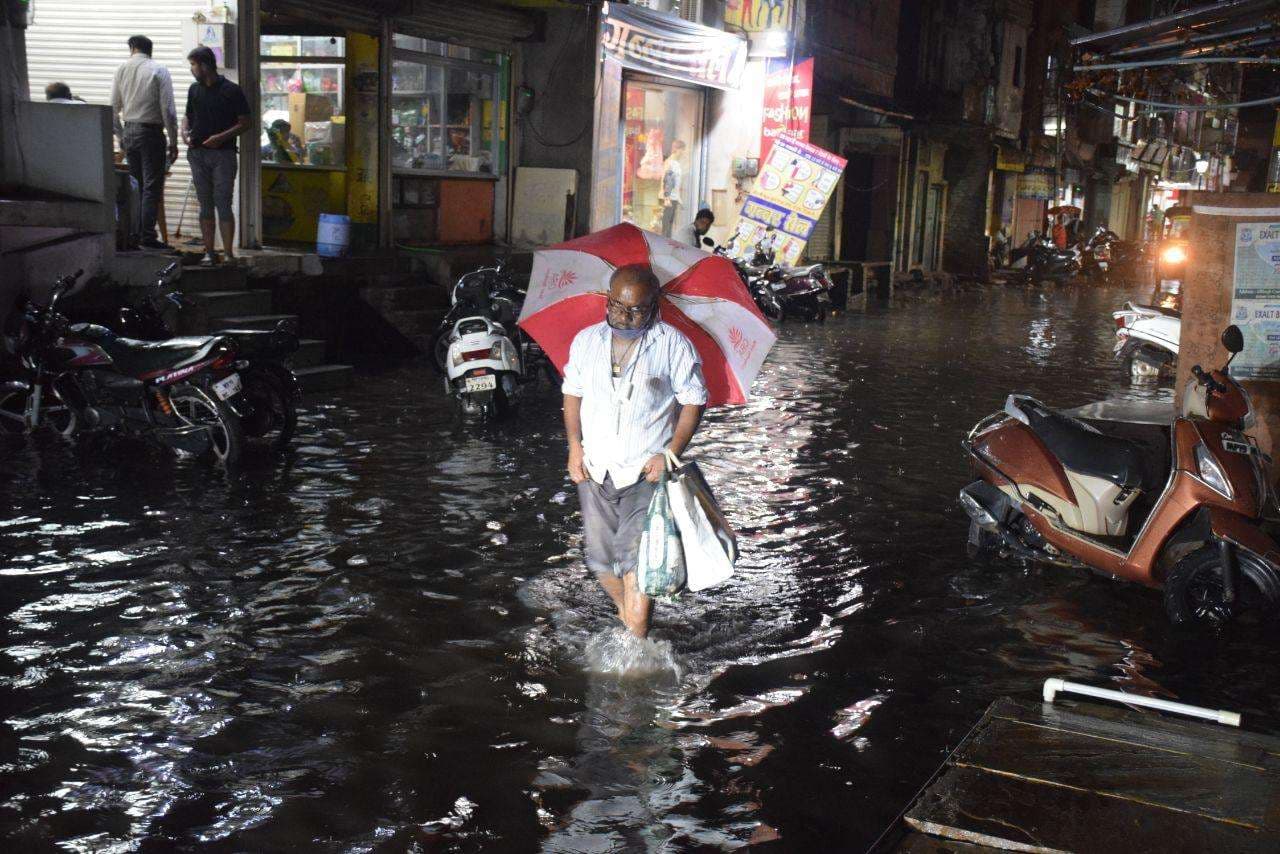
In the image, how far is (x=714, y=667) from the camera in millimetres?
5430

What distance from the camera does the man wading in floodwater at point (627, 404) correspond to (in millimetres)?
5016

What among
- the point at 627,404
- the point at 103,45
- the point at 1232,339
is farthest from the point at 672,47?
the point at 627,404

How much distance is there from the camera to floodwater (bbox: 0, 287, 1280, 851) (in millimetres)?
4062

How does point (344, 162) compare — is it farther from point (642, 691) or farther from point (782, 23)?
point (642, 691)

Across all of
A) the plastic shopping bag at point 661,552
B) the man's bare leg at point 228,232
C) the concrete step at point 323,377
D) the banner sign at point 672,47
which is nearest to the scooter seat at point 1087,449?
the plastic shopping bag at point 661,552

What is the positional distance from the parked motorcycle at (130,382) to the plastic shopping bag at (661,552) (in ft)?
15.9

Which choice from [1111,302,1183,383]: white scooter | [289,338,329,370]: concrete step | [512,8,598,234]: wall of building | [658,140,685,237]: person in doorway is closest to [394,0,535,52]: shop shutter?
[512,8,598,234]: wall of building

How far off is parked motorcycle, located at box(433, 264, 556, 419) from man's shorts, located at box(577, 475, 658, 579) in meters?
4.96

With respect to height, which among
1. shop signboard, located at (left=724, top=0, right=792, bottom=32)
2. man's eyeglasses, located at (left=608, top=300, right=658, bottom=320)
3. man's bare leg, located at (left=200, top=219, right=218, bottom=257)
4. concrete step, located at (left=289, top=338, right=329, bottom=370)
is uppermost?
shop signboard, located at (left=724, top=0, right=792, bottom=32)

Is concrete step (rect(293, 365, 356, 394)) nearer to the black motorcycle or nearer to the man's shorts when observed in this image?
the black motorcycle

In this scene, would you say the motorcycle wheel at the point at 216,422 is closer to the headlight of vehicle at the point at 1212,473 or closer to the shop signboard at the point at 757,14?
the headlight of vehicle at the point at 1212,473

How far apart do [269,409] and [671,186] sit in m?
15.7

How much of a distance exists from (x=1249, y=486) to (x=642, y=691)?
3356 mm

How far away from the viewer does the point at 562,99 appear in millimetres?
20562
